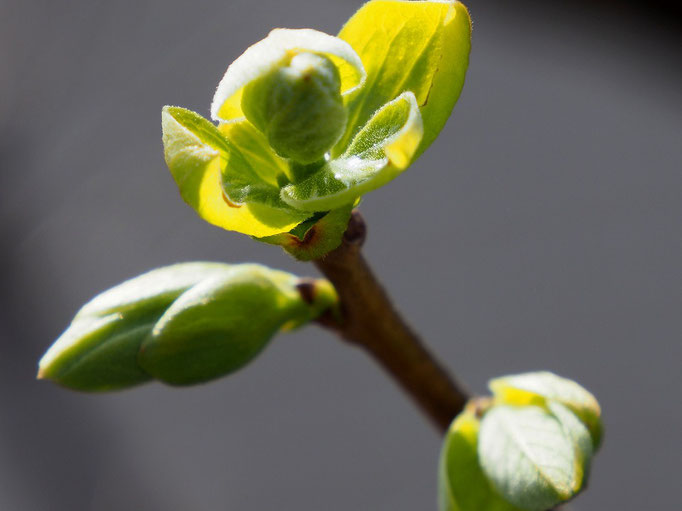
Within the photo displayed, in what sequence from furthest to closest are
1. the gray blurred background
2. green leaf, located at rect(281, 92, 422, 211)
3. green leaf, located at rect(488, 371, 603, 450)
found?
1. the gray blurred background
2. green leaf, located at rect(488, 371, 603, 450)
3. green leaf, located at rect(281, 92, 422, 211)

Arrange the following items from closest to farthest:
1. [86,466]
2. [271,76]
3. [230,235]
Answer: [271,76]
[86,466]
[230,235]

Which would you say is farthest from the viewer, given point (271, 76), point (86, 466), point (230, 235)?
point (230, 235)

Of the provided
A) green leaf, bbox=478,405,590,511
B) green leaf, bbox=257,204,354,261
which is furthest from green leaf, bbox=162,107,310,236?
green leaf, bbox=478,405,590,511

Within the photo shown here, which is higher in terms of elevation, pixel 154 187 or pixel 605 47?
pixel 154 187

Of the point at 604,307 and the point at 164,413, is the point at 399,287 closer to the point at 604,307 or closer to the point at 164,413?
the point at 604,307

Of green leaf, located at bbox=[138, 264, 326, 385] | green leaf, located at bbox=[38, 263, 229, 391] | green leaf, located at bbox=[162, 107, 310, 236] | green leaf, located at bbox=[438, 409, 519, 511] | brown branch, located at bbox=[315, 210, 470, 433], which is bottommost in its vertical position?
green leaf, located at bbox=[438, 409, 519, 511]

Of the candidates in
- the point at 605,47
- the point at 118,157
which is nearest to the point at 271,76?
the point at 118,157

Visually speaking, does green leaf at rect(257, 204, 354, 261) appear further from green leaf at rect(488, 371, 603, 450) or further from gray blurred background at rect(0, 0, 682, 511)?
gray blurred background at rect(0, 0, 682, 511)
